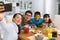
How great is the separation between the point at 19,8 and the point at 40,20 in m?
1.21

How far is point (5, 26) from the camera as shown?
1825 millimetres

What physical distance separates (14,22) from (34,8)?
3078 millimetres

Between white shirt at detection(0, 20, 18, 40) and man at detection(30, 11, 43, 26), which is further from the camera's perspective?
man at detection(30, 11, 43, 26)

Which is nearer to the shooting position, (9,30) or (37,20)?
(9,30)

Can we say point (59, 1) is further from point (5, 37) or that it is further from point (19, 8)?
point (5, 37)

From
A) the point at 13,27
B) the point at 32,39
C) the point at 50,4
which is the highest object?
the point at 50,4

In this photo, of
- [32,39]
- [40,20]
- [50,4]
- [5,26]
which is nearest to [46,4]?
[50,4]

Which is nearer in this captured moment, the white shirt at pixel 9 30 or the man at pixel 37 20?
the white shirt at pixel 9 30

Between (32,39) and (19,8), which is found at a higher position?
(19,8)

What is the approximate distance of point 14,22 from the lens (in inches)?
83.2

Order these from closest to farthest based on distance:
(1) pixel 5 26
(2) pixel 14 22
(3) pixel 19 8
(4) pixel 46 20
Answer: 1. (1) pixel 5 26
2. (2) pixel 14 22
3. (4) pixel 46 20
4. (3) pixel 19 8

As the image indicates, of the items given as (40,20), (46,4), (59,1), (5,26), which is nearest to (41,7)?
(46,4)

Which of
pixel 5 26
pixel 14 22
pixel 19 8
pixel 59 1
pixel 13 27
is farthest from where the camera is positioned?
pixel 59 1

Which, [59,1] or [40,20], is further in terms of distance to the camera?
[59,1]
